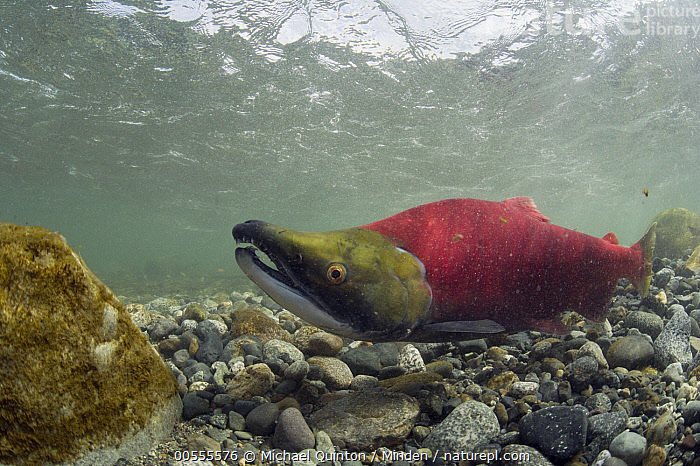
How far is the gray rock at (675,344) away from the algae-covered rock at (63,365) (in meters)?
3.86

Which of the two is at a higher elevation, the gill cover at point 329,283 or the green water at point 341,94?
the green water at point 341,94

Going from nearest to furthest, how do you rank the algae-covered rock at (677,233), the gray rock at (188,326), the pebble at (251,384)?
the pebble at (251,384), the gray rock at (188,326), the algae-covered rock at (677,233)

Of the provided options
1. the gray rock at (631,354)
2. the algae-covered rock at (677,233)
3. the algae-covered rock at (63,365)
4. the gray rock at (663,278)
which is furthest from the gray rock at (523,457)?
the algae-covered rock at (677,233)

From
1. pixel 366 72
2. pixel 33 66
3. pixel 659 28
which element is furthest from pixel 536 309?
pixel 33 66

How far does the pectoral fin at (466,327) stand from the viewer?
2.48 m

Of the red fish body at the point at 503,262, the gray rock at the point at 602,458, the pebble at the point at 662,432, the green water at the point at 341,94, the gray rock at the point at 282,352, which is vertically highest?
the green water at the point at 341,94

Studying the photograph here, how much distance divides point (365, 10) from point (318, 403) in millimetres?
10884

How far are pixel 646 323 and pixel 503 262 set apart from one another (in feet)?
7.11

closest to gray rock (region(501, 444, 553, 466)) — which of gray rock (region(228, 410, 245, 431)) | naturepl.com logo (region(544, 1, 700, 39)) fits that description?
gray rock (region(228, 410, 245, 431))

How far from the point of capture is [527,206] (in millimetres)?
3350

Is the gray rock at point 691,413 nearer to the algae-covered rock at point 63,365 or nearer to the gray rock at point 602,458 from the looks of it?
the gray rock at point 602,458

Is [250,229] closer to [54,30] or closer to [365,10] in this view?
[365,10]

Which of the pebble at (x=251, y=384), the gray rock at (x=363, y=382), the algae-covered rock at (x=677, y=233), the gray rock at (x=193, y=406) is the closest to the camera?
the gray rock at (x=193, y=406)

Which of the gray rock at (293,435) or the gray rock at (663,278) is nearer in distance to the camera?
the gray rock at (293,435)
